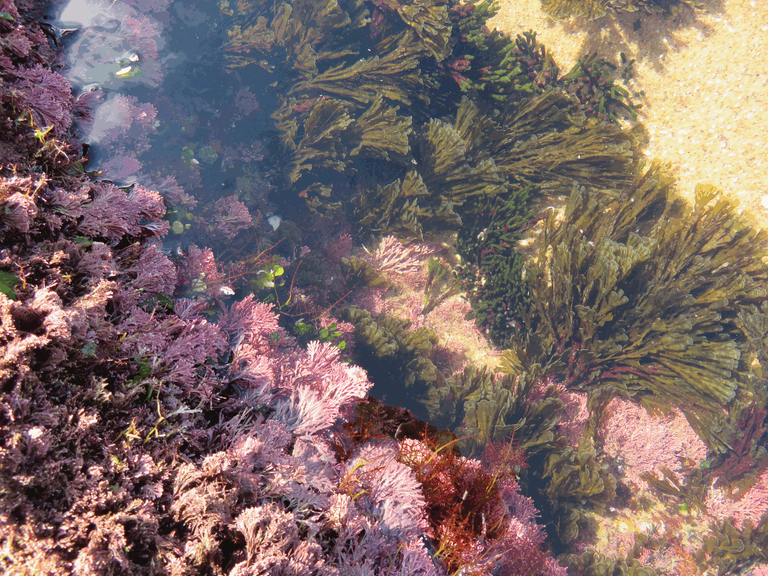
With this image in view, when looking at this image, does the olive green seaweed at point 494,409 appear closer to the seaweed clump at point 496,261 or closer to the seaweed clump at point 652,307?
the seaweed clump at point 652,307

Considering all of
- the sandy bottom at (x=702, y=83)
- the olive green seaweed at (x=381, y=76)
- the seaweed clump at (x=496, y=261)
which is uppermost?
the sandy bottom at (x=702, y=83)

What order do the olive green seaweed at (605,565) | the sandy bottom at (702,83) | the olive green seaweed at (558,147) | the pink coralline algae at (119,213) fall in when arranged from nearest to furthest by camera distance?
the pink coralline algae at (119,213)
the olive green seaweed at (605,565)
the sandy bottom at (702,83)
the olive green seaweed at (558,147)

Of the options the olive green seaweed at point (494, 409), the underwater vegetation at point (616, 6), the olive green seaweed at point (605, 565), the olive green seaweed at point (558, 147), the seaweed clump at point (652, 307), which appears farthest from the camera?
the underwater vegetation at point (616, 6)

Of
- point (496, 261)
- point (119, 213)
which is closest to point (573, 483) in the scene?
point (496, 261)

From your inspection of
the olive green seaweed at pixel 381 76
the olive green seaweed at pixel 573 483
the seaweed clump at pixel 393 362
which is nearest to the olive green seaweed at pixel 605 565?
→ the olive green seaweed at pixel 573 483

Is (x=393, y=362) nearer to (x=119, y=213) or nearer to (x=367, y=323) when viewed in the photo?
(x=367, y=323)

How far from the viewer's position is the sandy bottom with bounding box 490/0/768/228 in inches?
196

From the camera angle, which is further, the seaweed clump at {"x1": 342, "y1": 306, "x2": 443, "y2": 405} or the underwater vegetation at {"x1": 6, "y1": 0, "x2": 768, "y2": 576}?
the seaweed clump at {"x1": 342, "y1": 306, "x2": 443, "y2": 405}

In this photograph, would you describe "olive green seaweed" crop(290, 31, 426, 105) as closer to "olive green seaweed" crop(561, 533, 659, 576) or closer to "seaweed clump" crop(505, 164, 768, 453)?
"seaweed clump" crop(505, 164, 768, 453)

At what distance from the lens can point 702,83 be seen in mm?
5223

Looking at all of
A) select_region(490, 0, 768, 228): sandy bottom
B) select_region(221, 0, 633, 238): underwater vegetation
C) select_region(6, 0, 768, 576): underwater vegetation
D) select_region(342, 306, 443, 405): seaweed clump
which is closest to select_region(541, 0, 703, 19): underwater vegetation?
select_region(490, 0, 768, 228): sandy bottom

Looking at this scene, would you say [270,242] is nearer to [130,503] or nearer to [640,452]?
[130,503]

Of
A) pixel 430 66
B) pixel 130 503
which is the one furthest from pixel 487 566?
pixel 430 66

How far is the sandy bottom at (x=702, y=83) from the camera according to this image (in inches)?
196
